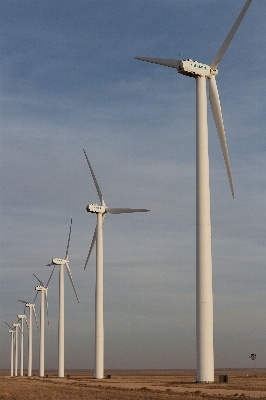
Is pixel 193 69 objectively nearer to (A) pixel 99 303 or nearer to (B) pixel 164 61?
(B) pixel 164 61

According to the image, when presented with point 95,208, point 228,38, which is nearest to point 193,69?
point 228,38

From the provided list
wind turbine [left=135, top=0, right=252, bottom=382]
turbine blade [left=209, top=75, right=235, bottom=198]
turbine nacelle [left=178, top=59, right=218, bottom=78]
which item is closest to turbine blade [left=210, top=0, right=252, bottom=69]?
wind turbine [left=135, top=0, right=252, bottom=382]

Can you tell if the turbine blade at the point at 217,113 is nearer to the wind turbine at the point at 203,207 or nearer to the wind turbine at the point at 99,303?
the wind turbine at the point at 203,207

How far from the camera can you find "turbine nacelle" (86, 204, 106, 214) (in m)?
112

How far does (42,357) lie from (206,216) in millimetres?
112366

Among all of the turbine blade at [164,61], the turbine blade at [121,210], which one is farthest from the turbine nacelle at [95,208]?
the turbine blade at [164,61]

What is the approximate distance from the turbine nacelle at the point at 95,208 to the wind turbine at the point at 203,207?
44356mm

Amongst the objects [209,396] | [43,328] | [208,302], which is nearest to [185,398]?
[209,396]

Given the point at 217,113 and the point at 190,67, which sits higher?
the point at 190,67

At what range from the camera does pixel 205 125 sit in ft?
229

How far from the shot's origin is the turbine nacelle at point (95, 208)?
11244cm

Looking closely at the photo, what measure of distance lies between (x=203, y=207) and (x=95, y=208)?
47788mm

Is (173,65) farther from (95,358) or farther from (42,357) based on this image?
(42,357)

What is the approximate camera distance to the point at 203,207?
66750mm
